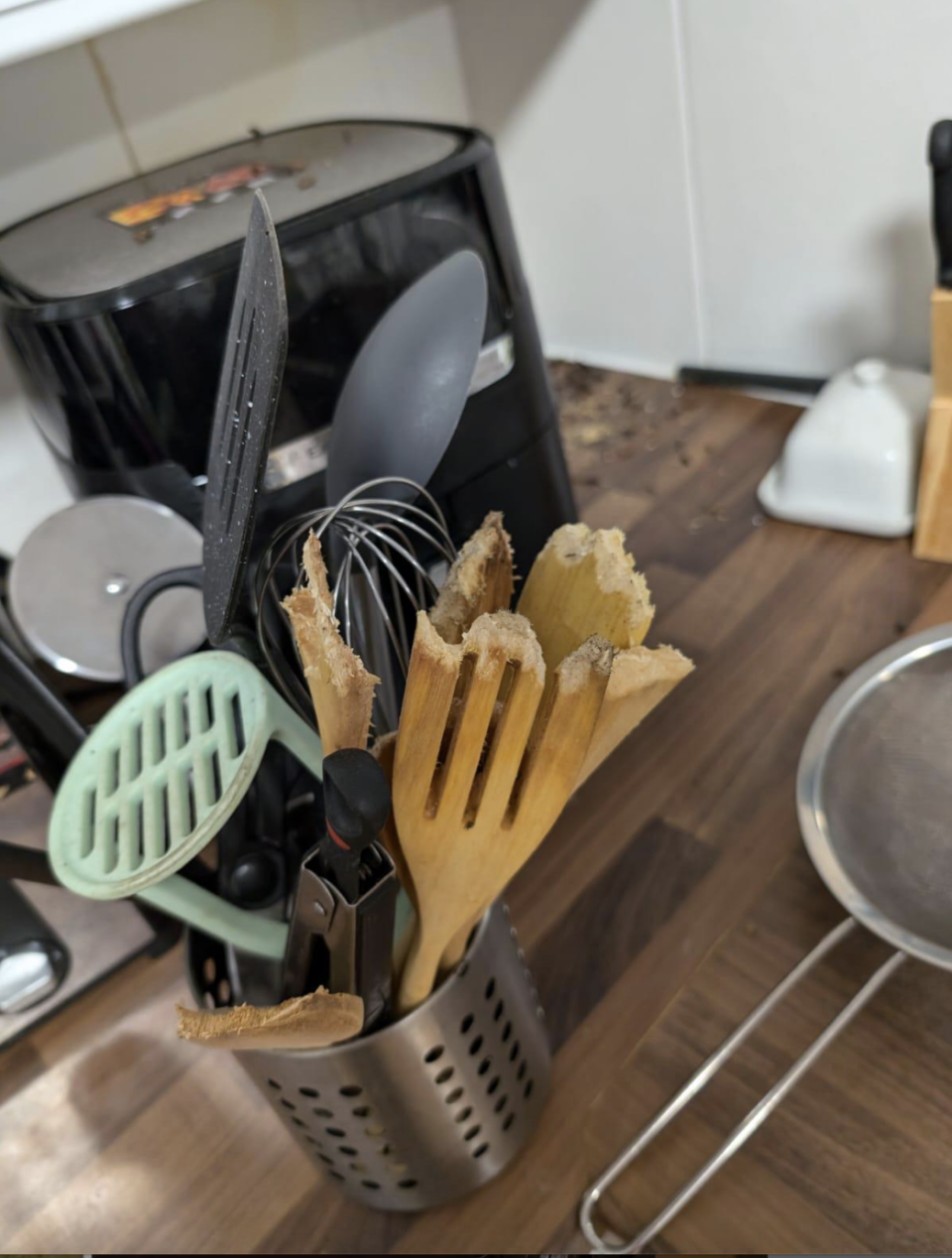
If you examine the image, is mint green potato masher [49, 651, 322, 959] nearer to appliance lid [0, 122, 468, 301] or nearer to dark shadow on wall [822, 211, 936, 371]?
appliance lid [0, 122, 468, 301]

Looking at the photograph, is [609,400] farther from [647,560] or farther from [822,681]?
[822,681]

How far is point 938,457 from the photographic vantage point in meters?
0.59

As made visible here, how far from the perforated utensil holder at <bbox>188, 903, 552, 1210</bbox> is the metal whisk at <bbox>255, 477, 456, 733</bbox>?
0.11 metres

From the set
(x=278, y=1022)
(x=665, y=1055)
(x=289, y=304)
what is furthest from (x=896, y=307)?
(x=278, y=1022)

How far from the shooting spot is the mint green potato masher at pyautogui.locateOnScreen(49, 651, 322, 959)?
0.31 meters

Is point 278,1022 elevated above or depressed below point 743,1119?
above

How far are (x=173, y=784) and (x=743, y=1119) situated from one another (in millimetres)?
248

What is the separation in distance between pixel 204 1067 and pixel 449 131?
522mm

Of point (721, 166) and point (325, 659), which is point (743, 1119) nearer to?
point (325, 659)

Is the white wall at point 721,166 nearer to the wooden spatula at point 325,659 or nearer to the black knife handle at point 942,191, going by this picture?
the black knife handle at point 942,191

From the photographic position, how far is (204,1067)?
1.56 feet

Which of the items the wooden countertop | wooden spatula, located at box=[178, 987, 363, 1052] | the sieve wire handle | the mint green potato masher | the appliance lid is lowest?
the wooden countertop

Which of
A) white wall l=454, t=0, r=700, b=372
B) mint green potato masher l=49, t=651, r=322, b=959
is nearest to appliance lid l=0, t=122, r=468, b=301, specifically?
mint green potato masher l=49, t=651, r=322, b=959

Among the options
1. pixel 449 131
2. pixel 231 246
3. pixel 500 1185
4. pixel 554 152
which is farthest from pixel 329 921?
pixel 554 152
